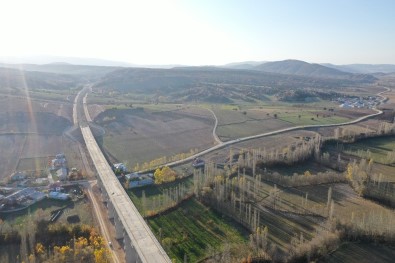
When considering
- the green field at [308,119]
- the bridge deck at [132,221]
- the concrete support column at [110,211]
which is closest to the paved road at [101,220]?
the concrete support column at [110,211]

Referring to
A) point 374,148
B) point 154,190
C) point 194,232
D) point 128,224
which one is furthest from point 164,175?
point 374,148

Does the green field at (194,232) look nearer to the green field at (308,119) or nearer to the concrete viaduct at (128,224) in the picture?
the concrete viaduct at (128,224)

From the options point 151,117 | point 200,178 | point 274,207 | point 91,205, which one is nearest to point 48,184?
point 91,205

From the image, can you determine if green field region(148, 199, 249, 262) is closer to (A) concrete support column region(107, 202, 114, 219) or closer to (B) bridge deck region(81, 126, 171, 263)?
(B) bridge deck region(81, 126, 171, 263)

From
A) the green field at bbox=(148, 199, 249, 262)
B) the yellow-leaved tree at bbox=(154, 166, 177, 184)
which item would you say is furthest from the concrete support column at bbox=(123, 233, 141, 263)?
the yellow-leaved tree at bbox=(154, 166, 177, 184)

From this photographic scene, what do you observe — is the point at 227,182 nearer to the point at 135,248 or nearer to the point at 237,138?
the point at 135,248

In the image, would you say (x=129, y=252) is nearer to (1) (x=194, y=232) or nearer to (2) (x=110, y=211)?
(1) (x=194, y=232)
